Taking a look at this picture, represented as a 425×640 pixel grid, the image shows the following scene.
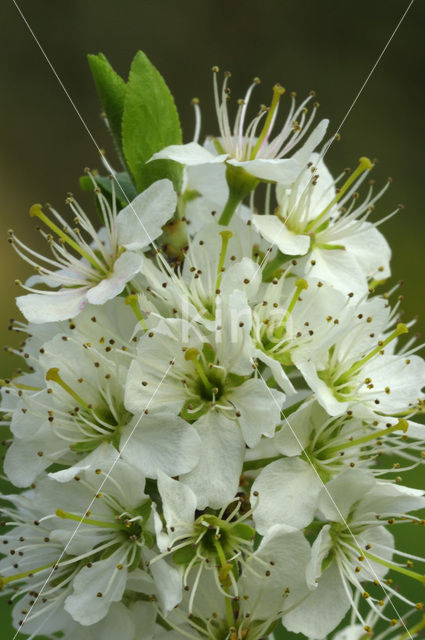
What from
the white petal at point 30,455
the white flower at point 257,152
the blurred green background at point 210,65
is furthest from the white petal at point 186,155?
the blurred green background at point 210,65

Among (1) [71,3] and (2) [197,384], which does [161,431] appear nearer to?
(2) [197,384]

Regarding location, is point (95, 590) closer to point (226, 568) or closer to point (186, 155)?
point (226, 568)

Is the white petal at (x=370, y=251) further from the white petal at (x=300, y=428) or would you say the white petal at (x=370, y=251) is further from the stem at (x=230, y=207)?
the white petal at (x=300, y=428)

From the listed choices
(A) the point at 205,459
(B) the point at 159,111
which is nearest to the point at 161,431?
(A) the point at 205,459

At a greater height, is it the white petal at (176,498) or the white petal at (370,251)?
the white petal at (370,251)

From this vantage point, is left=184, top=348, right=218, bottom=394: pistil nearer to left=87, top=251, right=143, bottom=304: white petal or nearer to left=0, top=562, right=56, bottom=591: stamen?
left=87, top=251, right=143, bottom=304: white petal

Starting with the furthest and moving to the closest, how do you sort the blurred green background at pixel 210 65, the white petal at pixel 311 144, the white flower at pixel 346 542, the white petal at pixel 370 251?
the blurred green background at pixel 210 65 → the white petal at pixel 370 251 → the white petal at pixel 311 144 → the white flower at pixel 346 542

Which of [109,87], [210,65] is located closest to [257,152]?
[109,87]
